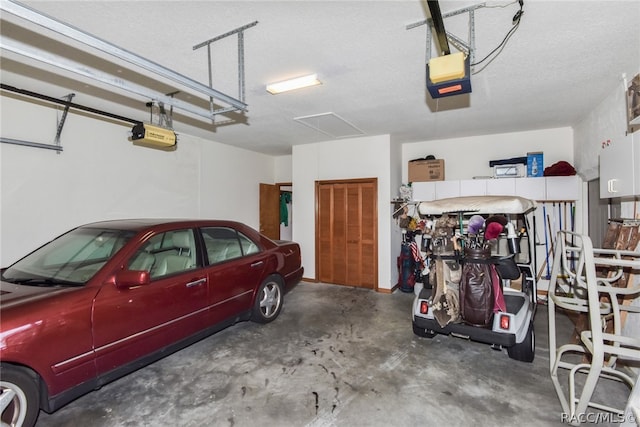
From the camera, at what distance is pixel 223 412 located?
7.13ft

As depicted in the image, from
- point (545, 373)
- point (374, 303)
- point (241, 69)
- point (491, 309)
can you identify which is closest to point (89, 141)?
point (241, 69)

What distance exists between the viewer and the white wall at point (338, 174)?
5.31 meters

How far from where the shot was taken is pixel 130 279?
2201 mm

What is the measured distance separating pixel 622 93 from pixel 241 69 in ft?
12.4

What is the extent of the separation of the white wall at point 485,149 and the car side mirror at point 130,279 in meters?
5.00

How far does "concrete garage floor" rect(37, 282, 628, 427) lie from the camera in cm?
212

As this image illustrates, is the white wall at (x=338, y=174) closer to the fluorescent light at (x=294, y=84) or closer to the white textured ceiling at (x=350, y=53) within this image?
the white textured ceiling at (x=350, y=53)

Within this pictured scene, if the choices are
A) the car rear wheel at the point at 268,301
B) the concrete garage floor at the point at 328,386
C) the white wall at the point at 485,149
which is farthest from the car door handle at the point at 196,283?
the white wall at the point at 485,149

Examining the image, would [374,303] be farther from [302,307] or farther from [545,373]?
[545,373]

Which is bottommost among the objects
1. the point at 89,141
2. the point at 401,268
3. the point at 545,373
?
the point at 545,373

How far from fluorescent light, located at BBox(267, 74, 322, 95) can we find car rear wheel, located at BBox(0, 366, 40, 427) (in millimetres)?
2930

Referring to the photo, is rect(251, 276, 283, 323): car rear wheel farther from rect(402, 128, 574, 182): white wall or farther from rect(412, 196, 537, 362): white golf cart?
rect(402, 128, 574, 182): white wall

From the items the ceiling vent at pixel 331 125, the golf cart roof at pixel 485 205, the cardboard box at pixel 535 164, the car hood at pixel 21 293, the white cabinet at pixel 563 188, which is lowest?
the car hood at pixel 21 293

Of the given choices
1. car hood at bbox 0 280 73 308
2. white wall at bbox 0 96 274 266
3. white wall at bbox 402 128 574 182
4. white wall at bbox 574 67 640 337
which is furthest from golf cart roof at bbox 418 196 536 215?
white wall at bbox 0 96 274 266
